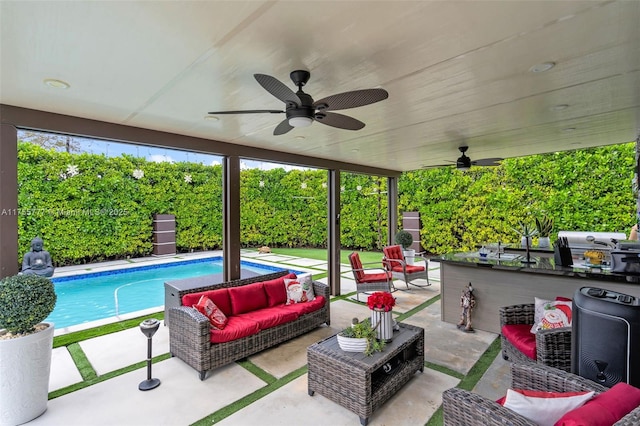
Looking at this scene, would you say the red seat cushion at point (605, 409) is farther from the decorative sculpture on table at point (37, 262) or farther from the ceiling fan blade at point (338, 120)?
the decorative sculpture on table at point (37, 262)

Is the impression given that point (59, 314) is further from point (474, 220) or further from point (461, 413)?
point (474, 220)

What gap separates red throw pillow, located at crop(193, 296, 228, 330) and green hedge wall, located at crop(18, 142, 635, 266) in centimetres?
563

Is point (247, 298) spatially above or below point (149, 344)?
above

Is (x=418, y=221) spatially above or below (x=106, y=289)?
above

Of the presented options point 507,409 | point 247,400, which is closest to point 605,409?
point 507,409

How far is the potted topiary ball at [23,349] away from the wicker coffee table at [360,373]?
210cm

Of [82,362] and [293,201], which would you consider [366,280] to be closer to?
[82,362]

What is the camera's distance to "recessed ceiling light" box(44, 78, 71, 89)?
89.7 inches

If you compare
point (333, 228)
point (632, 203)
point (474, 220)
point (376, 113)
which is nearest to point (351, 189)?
point (474, 220)

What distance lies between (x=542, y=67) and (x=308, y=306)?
3314 millimetres

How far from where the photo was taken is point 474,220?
845 centimetres

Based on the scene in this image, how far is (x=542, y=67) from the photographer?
220 cm

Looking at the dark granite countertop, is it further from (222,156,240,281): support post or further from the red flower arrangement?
(222,156,240,281): support post

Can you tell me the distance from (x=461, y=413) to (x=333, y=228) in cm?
448
